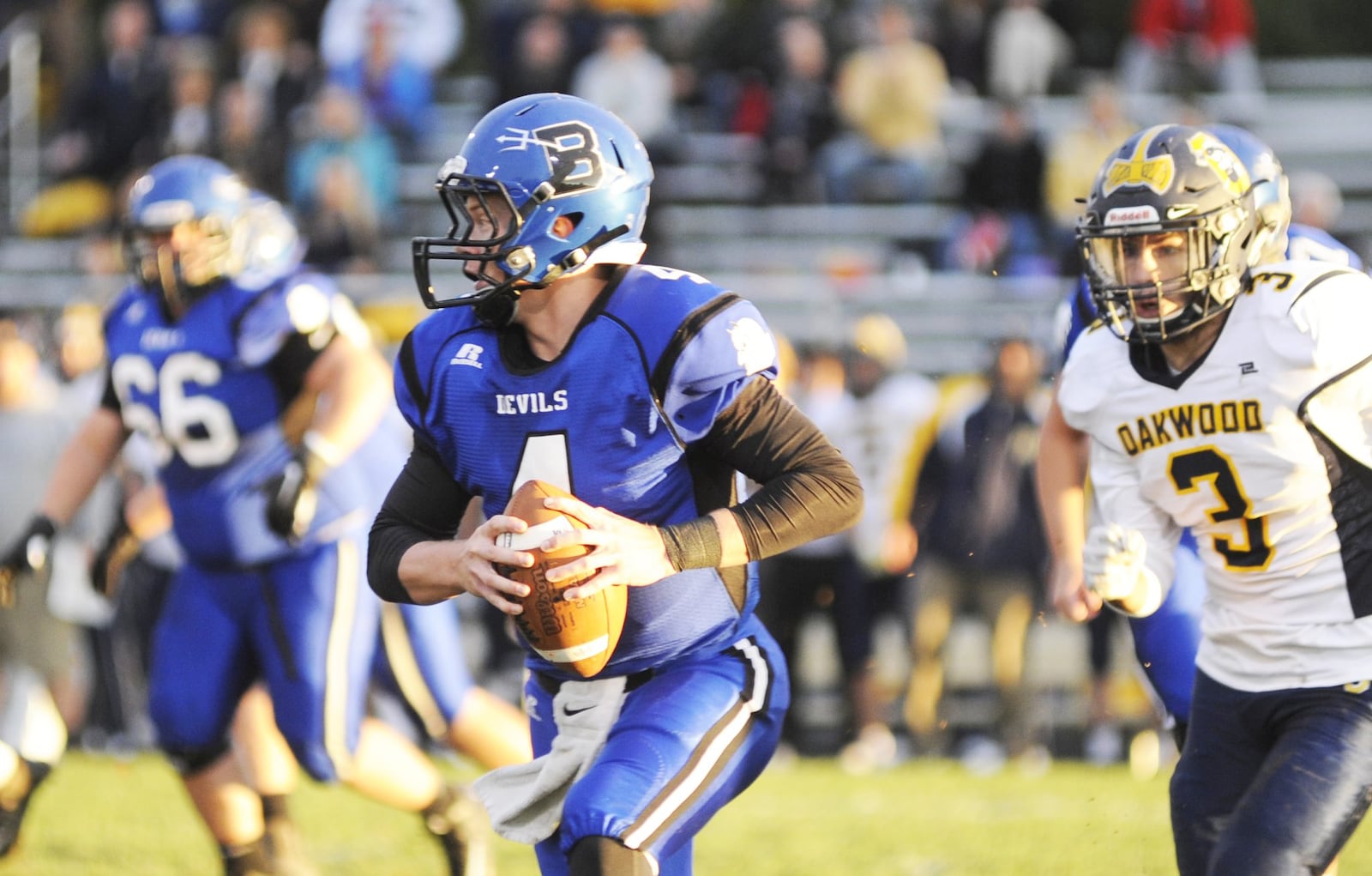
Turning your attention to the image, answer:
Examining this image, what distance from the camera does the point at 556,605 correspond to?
3135 millimetres

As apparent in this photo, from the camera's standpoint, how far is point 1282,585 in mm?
3574

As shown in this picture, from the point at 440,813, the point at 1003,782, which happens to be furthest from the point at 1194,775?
the point at 1003,782

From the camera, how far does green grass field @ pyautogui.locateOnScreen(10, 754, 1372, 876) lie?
5816 mm

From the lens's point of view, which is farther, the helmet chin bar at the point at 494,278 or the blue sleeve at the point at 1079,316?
the blue sleeve at the point at 1079,316

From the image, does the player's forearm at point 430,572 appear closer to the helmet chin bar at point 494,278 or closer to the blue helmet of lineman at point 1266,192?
the helmet chin bar at point 494,278

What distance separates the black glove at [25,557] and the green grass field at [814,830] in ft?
4.25

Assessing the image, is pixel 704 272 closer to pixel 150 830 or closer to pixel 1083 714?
pixel 1083 714

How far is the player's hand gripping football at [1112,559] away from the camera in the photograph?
333 cm

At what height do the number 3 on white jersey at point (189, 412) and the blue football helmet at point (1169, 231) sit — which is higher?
the blue football helmet at point (1169, 231)

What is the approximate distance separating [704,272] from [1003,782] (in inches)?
185

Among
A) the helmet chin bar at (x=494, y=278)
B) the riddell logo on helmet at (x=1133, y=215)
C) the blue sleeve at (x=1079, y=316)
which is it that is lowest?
the blue sleeve at (x=1079, y=316)

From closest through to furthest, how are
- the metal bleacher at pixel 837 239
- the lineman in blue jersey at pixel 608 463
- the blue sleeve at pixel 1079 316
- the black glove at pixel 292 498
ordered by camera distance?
the lineman in blue jersey at pixel 608 463 < the blue sleeve at pixel 1079 316 < the black glove at pixel 292 498 < the metal bleacher at pixel 837 239

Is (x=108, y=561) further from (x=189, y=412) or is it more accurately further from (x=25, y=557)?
(x=189, y=412)

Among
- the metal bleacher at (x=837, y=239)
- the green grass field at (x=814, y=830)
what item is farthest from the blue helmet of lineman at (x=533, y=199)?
the metal bleacher at (x=837, y=239)
